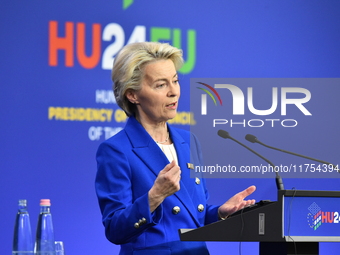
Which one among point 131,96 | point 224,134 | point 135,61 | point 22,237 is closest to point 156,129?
point 131,96

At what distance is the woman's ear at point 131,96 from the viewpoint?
2.12m

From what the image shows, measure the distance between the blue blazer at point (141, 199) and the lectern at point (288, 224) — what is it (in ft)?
0.86

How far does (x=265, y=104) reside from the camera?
184 centimetres

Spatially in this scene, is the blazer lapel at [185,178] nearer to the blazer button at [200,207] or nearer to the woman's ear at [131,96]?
the blazer button at [200,207]

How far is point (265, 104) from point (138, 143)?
19.4 inches

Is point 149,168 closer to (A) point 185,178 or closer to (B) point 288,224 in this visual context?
(A) point 185,178

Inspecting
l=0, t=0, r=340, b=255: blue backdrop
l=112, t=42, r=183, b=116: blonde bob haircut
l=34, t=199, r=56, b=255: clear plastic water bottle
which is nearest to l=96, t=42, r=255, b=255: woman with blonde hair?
l=112, t=42, r=183, b=116: blonde bob haircut

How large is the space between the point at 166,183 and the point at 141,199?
14cm

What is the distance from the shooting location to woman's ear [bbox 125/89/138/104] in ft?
6.96

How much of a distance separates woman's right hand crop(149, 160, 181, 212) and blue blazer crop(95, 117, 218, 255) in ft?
0.11

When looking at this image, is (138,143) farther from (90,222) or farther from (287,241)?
(90,222)

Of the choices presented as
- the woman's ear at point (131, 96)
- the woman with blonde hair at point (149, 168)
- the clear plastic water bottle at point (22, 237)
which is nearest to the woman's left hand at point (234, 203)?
the woman with blonde hair at point (149, 168)

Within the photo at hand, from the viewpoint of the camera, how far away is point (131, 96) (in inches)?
83.9

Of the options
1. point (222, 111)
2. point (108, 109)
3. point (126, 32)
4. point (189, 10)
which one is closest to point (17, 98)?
point (108, 109)
